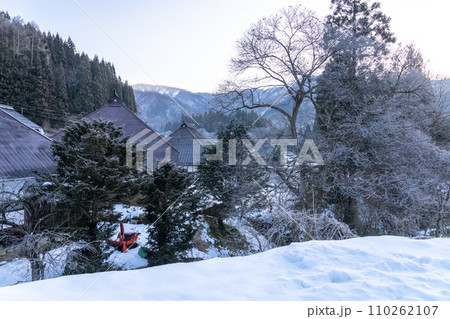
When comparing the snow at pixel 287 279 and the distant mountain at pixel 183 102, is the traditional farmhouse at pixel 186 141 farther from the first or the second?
the snow at pixel 287 279

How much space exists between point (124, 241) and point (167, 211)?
7.16ft

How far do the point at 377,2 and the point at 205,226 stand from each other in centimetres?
1294

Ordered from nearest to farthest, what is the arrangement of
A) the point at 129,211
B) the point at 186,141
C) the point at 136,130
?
the point at 129,211, the point at 136,130, the point at 186,141

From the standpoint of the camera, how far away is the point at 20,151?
9508mm

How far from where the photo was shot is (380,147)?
9.30 metres

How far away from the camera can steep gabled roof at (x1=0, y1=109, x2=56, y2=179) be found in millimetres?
8711

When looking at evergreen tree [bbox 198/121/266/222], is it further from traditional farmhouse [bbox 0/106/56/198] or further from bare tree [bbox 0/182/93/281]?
traditional farmhouse [bbox 0/106/56/198]

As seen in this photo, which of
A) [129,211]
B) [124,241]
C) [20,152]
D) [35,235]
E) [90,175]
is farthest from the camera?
[129,211]

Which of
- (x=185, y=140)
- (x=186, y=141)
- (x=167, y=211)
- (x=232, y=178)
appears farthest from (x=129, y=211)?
(x=185, y=140)

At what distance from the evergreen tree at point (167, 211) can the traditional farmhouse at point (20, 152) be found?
3.99m

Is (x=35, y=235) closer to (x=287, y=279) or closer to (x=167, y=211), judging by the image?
(x=167, y=211)

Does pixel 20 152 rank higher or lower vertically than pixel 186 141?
lower

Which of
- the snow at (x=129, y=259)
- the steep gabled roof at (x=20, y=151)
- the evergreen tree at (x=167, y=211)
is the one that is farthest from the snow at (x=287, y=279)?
the steep gabled roof at (x=20, y=151)
